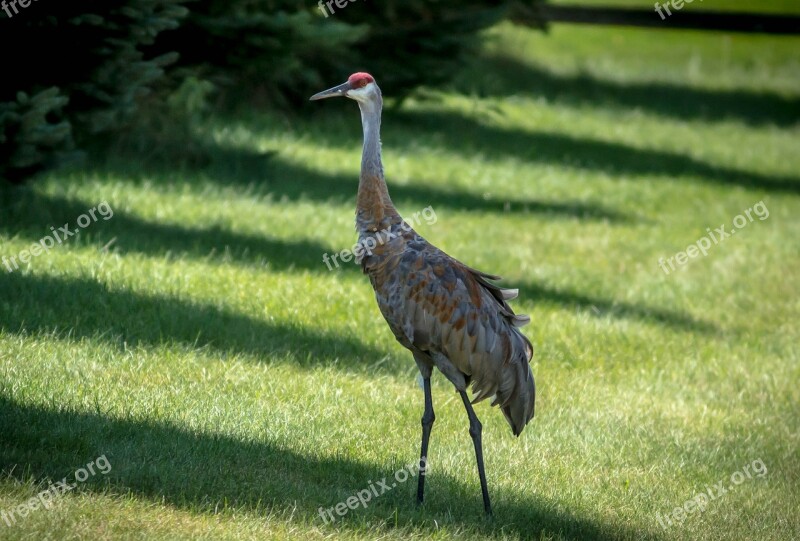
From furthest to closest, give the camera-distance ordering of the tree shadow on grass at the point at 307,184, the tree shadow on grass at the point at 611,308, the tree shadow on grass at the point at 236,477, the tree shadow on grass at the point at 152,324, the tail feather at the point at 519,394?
the tree shadow on grass at the point at 307,184
the tree shadow on grass at the point at 611,308
the tree shadow on grass at the point at 152,324
the tail feather at the point at 519,394
the tree shadow on grass at the point at 236,477

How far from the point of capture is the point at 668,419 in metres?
8.48

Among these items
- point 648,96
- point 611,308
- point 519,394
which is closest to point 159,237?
point 611,308

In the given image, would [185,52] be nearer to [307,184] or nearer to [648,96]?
[307,184]

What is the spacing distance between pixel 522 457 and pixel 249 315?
2668 millimetres

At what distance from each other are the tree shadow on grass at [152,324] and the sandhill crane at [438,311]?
2032 millimetres

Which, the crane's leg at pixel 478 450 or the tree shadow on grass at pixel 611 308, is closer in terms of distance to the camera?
the crane's leg at pixel 478 450

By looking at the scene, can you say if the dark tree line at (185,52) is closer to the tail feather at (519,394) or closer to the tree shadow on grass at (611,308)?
the tree shadow on grass at (611,308)

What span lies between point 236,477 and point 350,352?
2.69 metres

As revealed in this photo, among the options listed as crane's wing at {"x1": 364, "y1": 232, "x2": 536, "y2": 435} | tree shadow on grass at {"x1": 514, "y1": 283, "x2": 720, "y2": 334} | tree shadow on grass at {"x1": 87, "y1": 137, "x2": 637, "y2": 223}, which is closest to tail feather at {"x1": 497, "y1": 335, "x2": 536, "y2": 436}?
crane's wing at {"x1": 364, "y1": 232, "x2": 536, "y2": 435}

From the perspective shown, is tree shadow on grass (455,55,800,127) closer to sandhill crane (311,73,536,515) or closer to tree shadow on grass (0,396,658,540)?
sandhill crane (311,73,536,515)

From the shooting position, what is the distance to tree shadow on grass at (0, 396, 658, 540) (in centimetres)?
584

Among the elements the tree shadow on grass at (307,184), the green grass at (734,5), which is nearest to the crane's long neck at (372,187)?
the tree shadow on grass at (307,184)

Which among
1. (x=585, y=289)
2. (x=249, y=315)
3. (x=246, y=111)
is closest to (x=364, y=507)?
(x=249, y=315)

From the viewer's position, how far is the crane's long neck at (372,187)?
6.59 m
